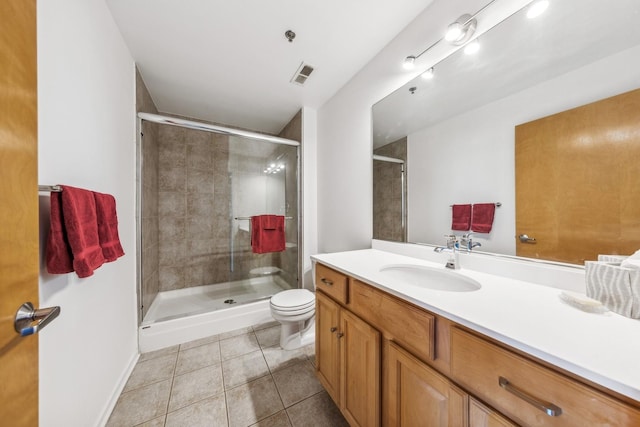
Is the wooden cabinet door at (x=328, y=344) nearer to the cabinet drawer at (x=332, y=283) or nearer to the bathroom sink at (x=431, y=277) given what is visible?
the cabinet drawer at (x=332, y=283)

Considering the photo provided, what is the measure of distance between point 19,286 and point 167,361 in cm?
152

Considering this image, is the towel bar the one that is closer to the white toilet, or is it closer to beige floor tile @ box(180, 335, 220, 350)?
the white toilet

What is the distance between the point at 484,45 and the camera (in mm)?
1038

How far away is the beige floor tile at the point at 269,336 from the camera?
5.82ft

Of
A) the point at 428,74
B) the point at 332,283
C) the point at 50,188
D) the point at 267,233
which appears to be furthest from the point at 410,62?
the point at 267,233

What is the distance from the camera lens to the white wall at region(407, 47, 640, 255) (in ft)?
2.43

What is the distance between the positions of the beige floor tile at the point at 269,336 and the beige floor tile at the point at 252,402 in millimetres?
381

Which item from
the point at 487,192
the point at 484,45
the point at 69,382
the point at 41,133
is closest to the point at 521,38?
the point at 484,45

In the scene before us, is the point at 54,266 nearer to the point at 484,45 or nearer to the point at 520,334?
the point at 520,334

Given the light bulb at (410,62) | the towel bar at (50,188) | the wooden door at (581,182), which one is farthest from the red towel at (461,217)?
the towel bar at (50,188)

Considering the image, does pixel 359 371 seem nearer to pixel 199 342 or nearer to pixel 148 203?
pixel 199 342

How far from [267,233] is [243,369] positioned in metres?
1.26

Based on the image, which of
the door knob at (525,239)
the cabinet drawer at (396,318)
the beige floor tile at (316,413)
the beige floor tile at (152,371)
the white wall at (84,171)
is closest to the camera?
the cabinet drawer at (396,318)

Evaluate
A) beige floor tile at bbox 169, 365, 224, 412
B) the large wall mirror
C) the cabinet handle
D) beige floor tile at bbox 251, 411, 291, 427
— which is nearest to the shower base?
beige floor tile at bbox 169, 365, 224, 412
